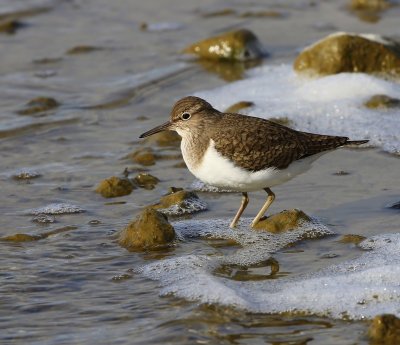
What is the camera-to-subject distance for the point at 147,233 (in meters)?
6.67

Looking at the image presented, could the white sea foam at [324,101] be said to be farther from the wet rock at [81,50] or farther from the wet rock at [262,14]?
the wet rock at [262,14]

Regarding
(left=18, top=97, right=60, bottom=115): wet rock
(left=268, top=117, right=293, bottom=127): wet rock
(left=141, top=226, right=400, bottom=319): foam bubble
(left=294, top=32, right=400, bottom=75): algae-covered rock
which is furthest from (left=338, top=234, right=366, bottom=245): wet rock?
(left=18, top=97, right=60, bottom=115): wet rock

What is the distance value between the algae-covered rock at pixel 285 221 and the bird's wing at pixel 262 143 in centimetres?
36

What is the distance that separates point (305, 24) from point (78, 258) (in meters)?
6.72

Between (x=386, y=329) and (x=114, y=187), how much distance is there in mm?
3190

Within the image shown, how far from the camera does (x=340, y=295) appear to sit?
570cm

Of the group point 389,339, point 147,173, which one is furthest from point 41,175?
point 389,339

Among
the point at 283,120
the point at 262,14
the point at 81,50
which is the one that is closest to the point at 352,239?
the point at 283,120

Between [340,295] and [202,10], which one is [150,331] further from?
[202,10]

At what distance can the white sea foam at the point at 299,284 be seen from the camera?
5609mm

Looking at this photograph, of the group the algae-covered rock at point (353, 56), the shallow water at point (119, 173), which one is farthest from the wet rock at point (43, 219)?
the algae-covered rock at point (353, 56)

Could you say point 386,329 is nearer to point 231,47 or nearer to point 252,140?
point 252,140

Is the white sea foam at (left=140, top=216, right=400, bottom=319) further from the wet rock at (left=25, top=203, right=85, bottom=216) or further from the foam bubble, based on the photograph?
the wet rock at (left=25, top=203, right=85, bottom=216)

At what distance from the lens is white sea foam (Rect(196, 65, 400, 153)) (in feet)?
28.7
